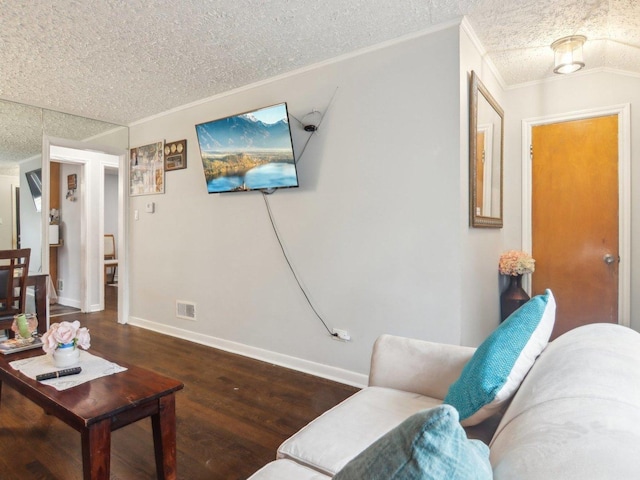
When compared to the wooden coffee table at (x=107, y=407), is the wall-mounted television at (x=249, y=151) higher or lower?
higher

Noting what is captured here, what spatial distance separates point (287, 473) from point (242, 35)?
2.54 metres

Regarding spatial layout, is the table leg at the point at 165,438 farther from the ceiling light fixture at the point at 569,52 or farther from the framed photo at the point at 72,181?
the framed photo at the point at 72,181

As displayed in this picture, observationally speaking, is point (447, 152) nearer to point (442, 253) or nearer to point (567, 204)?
point (442, 253)

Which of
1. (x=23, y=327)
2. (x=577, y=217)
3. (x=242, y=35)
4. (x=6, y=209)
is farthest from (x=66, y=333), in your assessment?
(x=577, y=217)

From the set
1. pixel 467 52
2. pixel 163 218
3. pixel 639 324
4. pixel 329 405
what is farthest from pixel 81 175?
pixel 639 324

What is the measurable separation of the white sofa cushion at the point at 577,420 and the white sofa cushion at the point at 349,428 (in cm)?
52

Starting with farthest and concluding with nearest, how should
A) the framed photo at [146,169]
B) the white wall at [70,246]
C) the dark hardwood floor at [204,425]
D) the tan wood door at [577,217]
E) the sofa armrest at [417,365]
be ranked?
the white wall at [70,246] < the framed photo at [146,169] < the tan wood door at [577,217] < the dark hardwood floor at [204,425] < the sofa armrest at [417,365]

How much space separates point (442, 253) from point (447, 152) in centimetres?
65

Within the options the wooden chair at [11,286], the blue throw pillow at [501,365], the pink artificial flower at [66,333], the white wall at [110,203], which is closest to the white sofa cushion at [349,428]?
the blue throw pillow at [501,365]

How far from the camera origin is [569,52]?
2557mm

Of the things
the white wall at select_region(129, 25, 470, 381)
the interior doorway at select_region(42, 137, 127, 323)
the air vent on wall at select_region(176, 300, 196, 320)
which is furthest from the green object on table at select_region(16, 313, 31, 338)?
the interior doorway at select_region(42, 137, 127, 323)

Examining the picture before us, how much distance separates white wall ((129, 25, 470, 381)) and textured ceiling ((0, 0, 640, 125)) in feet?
0.72

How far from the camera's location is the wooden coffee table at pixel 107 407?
1.35 metres

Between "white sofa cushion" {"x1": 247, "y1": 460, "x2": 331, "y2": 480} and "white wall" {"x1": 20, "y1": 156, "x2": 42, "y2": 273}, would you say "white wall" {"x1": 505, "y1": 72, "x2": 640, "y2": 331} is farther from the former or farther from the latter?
"white wall" {"x1": 20, "y1": 156, "x2": 42, "y2": 273}
